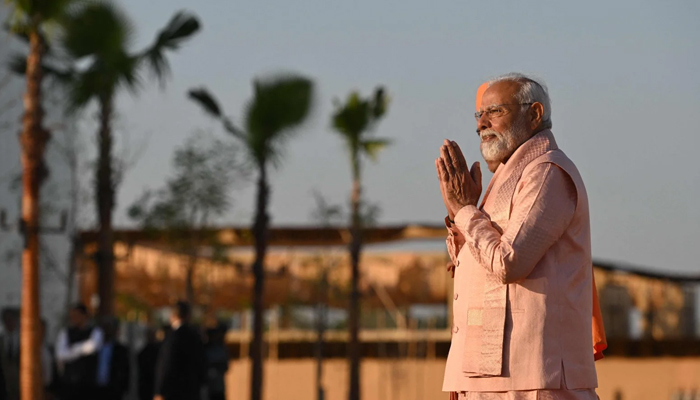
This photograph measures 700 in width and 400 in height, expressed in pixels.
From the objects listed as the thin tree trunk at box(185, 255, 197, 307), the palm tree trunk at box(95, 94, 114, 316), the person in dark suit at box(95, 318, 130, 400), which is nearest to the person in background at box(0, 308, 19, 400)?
the palm tree trunk at box(95, 94, 114, 316)

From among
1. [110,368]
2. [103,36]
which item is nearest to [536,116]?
[110,368]

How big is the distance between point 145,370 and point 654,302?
18846mm

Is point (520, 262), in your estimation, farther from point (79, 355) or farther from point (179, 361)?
point (79, 355)

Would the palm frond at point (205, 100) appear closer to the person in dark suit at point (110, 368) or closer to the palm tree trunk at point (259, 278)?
the palm tree trunk at point (259, 278)

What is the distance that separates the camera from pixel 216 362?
16078 millimetres

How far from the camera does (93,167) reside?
21.0m

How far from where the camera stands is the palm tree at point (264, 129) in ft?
74.5

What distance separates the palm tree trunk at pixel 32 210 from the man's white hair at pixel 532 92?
1289 centimetres

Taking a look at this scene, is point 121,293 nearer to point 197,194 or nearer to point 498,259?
point 197,194

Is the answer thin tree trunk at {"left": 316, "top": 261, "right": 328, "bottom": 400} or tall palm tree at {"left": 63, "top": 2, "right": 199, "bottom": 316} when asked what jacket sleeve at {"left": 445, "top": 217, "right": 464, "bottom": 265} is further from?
thin tree trunk at {"left": 316, "top": 261, "right": 328, "bottom": 400}

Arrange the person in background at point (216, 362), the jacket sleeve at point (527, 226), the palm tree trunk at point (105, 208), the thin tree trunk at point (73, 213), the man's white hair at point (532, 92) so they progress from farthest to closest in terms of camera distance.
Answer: the thin tree trunk at point (73, 213)
the palm tree trunk at point (105, 208)
the person in background at point (216, 362)
the man's white hair at point (532, 92)
the jacket sleeve at point (527, 226)

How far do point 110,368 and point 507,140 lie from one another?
10.4m

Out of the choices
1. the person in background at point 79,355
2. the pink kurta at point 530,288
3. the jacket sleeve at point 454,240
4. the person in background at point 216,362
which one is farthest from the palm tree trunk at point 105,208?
the pink kurta at point 530,288

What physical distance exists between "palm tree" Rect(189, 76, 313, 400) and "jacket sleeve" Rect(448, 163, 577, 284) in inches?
743
